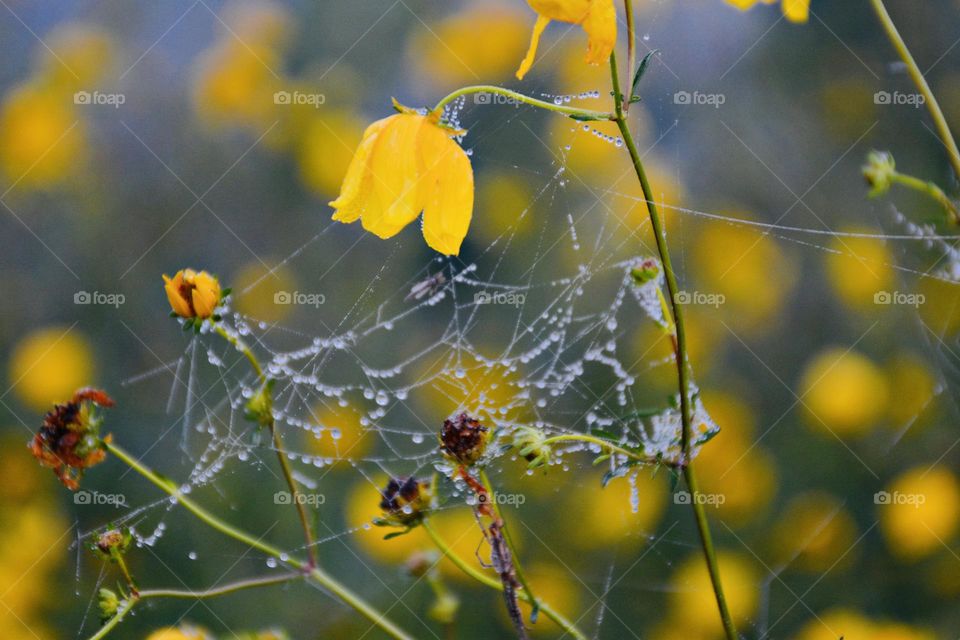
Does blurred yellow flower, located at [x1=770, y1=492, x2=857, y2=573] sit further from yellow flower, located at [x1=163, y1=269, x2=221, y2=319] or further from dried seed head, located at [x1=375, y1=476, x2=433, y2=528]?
yellow flower, located at [x1=163, y1=269, x2=221, y2=319]

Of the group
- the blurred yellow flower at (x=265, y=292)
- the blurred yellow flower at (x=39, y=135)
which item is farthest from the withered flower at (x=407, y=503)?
the blurred yellow flower at (x=39, y=135)

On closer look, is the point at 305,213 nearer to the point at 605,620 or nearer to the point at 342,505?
the point at 342,505

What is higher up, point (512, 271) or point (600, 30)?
point (600, 30)

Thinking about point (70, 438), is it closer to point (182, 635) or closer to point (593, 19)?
point (182, 635)

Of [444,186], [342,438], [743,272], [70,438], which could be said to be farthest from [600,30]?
[743,272]

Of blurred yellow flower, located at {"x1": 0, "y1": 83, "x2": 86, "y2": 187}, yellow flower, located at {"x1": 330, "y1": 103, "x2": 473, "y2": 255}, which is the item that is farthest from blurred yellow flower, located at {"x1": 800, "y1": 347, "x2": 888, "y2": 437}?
blurred yellow flower, located at {"x1": 0, "y1": 83, "x2": 86, "y2": 187}
